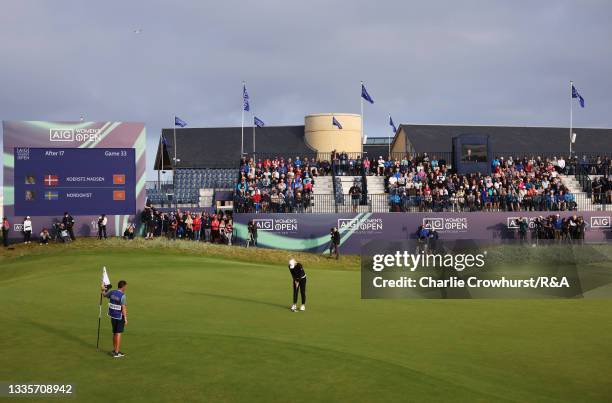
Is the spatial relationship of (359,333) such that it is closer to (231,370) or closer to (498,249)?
(231,370)

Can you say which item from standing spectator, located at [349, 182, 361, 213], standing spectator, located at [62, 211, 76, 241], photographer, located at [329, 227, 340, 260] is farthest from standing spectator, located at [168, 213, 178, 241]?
standing spectator, located at [349, 182, 361, 213]

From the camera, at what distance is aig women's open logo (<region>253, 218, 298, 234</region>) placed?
4491 cm

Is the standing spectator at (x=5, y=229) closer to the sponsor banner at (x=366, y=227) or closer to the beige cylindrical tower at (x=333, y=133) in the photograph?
the sponsor banner at (x=366, y=227)

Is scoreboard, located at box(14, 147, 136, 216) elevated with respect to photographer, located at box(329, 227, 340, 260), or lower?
elevated

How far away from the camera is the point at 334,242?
43.2 metres

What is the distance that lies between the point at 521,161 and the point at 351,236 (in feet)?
51.1

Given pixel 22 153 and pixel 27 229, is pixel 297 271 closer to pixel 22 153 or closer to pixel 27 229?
pixel 27 229

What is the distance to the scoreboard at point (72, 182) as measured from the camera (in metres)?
41.3

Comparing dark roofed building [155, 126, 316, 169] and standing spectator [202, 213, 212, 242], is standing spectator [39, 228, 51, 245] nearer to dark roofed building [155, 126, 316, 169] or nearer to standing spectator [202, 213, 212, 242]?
standing spectator [202, 213, 212, 242]

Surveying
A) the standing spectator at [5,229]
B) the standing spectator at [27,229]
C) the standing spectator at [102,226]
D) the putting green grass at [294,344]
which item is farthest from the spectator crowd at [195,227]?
the putting green grass at [294,344]

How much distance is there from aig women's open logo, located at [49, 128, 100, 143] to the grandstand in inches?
380

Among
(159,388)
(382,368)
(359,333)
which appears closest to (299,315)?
(359,333)

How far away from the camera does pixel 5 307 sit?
23203 millimetres

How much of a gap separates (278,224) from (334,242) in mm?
4109
